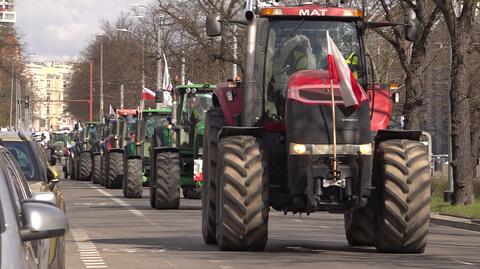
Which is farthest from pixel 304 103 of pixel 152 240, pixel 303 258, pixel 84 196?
pixel 84 196

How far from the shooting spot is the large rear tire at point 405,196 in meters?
16.1

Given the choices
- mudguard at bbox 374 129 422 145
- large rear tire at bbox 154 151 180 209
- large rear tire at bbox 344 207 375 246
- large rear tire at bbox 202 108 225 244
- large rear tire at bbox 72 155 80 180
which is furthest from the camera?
large rear tire at bbox 72 155 80 180

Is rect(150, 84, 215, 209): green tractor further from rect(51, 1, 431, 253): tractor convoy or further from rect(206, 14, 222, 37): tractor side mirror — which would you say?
rect(206, 14, 222, 37): tractor side mirror

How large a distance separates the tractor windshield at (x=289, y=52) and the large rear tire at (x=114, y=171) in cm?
2411

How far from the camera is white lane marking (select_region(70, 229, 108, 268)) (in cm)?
1511

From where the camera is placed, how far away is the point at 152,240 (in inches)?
757

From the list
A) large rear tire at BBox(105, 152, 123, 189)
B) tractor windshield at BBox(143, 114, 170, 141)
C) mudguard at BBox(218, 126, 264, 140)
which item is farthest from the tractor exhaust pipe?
large rear tire at BBox(105, 152, 123, 189)

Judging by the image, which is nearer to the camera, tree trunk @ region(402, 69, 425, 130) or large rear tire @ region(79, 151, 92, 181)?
tree trunk @ region(402, 69, 425, 130)

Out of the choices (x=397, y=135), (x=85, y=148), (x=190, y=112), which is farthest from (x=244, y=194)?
(x=85, y=148)

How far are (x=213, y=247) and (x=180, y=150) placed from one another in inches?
474

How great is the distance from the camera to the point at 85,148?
52875 mm

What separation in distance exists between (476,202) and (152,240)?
1386 centimetres

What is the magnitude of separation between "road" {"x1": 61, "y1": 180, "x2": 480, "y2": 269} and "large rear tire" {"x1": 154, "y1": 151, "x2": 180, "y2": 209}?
0.34 metres

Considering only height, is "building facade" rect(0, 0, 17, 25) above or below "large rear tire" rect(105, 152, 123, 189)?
above
